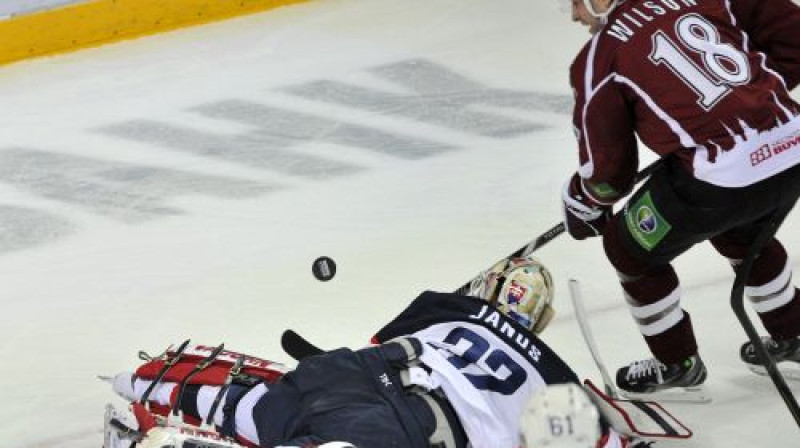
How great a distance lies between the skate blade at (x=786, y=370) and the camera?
141 inches

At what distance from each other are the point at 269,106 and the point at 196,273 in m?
1.16

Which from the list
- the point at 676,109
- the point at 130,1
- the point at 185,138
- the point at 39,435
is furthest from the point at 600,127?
the point at 130,1

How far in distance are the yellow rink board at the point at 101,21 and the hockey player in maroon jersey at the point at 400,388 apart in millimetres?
2728

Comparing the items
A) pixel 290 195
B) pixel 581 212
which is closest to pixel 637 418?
pixel 581 212

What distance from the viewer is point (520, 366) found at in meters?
2.89

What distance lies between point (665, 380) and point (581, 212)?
42 cm

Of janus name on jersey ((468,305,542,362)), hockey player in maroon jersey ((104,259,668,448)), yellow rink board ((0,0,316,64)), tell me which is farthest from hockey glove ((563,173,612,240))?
yellow rink board ((0,0,316,64))

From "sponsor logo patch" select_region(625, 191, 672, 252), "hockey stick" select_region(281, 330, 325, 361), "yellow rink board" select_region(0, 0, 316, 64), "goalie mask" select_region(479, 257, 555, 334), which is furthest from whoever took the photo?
"yellow rink board" select_region(0, 0, 316, 64)

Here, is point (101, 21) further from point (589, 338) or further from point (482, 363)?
point (482, 363)

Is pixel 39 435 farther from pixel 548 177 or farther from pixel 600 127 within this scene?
pixel 548 177

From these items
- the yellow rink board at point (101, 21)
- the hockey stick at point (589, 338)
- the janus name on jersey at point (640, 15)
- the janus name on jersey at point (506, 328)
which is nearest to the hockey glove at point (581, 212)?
the hockey stick at point (589, 338)

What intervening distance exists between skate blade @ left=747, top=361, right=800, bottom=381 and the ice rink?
0.03 metres

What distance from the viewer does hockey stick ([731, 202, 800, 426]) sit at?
125 inches

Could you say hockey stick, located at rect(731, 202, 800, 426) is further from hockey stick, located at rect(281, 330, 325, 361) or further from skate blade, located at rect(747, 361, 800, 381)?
hockey stick, located at rect(281, 330, 325, 361)
